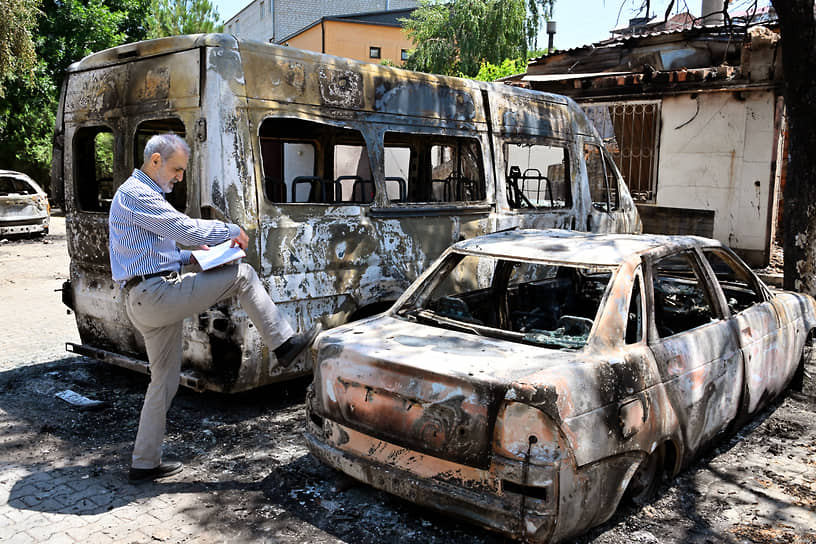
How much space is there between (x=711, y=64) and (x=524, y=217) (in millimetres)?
9824

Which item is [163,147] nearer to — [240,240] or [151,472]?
[240,240]

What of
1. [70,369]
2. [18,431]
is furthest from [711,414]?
[70,369]

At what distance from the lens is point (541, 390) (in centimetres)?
301

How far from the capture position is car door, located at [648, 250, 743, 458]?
365 centimetres

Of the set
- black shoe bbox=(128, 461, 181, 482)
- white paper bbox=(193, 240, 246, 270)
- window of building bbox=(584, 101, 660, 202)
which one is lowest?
black shoe bbox=(128, 461, 181, 482)

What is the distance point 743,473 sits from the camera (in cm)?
421

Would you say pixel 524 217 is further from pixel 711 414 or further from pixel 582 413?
pixel 582 413

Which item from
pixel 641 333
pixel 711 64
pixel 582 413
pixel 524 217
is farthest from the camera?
pixel 711 64

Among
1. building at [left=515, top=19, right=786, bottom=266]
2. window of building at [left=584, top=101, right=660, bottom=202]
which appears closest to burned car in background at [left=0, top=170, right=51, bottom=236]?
building at [left=515, top=19, right=786, bottom=266]

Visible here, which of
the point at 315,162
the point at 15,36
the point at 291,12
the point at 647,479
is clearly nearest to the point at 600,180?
the point at 315,162

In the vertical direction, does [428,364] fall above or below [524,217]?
below

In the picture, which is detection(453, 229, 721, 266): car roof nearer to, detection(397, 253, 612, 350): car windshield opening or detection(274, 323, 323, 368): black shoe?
detection(397, 253, 612, 350): car windshield opening

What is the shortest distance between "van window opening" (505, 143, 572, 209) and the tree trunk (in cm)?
257

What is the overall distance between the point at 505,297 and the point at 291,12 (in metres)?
39.3
